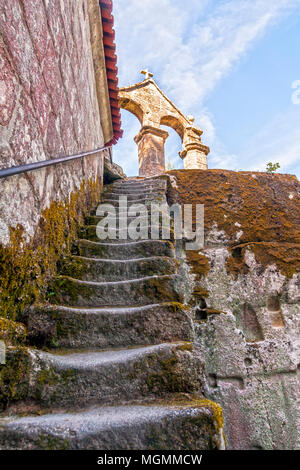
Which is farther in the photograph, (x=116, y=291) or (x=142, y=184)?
(x=142, y=184)

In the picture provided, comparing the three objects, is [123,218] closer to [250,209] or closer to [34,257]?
[250,209]

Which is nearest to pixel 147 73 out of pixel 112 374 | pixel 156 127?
pixel 156 127

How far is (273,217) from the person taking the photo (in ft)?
7.91

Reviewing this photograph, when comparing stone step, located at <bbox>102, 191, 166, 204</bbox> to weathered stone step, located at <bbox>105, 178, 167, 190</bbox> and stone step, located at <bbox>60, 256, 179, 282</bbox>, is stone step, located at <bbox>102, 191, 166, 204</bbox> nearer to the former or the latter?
weathered stone step, located at <bbox>105, 178, 167, 190</bbox>

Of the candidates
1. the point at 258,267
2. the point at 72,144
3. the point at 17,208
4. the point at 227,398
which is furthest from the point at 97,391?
the point at 72,144

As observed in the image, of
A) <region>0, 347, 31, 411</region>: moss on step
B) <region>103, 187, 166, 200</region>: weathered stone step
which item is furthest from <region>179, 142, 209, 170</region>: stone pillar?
<region>0, 347, 31, 411</region>: moss on step

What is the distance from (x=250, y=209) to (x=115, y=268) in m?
1.32

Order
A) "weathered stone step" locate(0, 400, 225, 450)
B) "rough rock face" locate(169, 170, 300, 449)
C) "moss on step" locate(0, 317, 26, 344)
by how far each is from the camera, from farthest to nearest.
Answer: "rough rock face" locate(169, 170, 300, 449) < "moss on step" locate(0, 317, 26, 344) < "weathered stone step" locate(0, 400, 225, 450)

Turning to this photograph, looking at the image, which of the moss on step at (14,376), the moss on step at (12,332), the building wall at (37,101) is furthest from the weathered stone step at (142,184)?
the moss on step at (14,376)

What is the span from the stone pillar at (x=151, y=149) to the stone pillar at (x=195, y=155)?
2.86 ft

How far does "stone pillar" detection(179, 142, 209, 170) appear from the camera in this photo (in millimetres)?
7787

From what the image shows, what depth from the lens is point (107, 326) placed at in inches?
51.9

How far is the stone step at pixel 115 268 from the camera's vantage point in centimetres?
176

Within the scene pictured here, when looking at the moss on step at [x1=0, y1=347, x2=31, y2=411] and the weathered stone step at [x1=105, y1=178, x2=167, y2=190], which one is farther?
the weathered stone step at [x1=105, y1=178, x2=167, y2=190]
